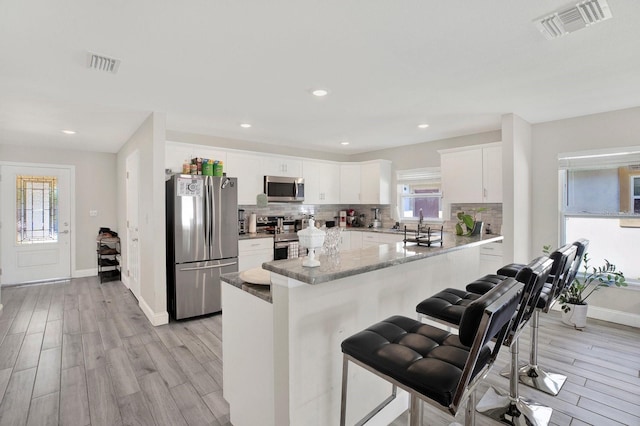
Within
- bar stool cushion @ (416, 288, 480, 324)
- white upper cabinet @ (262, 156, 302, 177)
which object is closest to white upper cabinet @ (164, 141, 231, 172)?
white upper cabinet @ (262, 156, 302, 177)

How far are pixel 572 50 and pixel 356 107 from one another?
72.7 inches

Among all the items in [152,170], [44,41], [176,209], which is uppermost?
[44,41]

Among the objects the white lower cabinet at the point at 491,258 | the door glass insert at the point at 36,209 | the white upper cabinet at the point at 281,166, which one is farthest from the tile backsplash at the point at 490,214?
the door glass insert at the point at 36,209

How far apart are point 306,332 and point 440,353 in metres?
0.62

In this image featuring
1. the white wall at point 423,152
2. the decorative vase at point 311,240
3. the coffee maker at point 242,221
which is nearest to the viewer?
the decorative vase at point 311,240

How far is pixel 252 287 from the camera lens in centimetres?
176

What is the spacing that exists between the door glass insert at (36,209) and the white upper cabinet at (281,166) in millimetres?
3986

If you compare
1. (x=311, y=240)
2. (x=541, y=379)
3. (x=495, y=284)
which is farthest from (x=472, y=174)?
(x=311, y=240)

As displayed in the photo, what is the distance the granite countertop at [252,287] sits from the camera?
164cm

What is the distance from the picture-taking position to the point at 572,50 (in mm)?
2207

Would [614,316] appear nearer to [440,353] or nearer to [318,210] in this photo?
[440,353]

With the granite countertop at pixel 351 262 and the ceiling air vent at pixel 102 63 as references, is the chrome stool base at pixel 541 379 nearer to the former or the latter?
the granite countertop at pixel 351 262

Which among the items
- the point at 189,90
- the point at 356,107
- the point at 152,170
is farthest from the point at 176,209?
the point at 356,107

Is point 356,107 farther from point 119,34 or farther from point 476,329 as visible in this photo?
point 476,329
